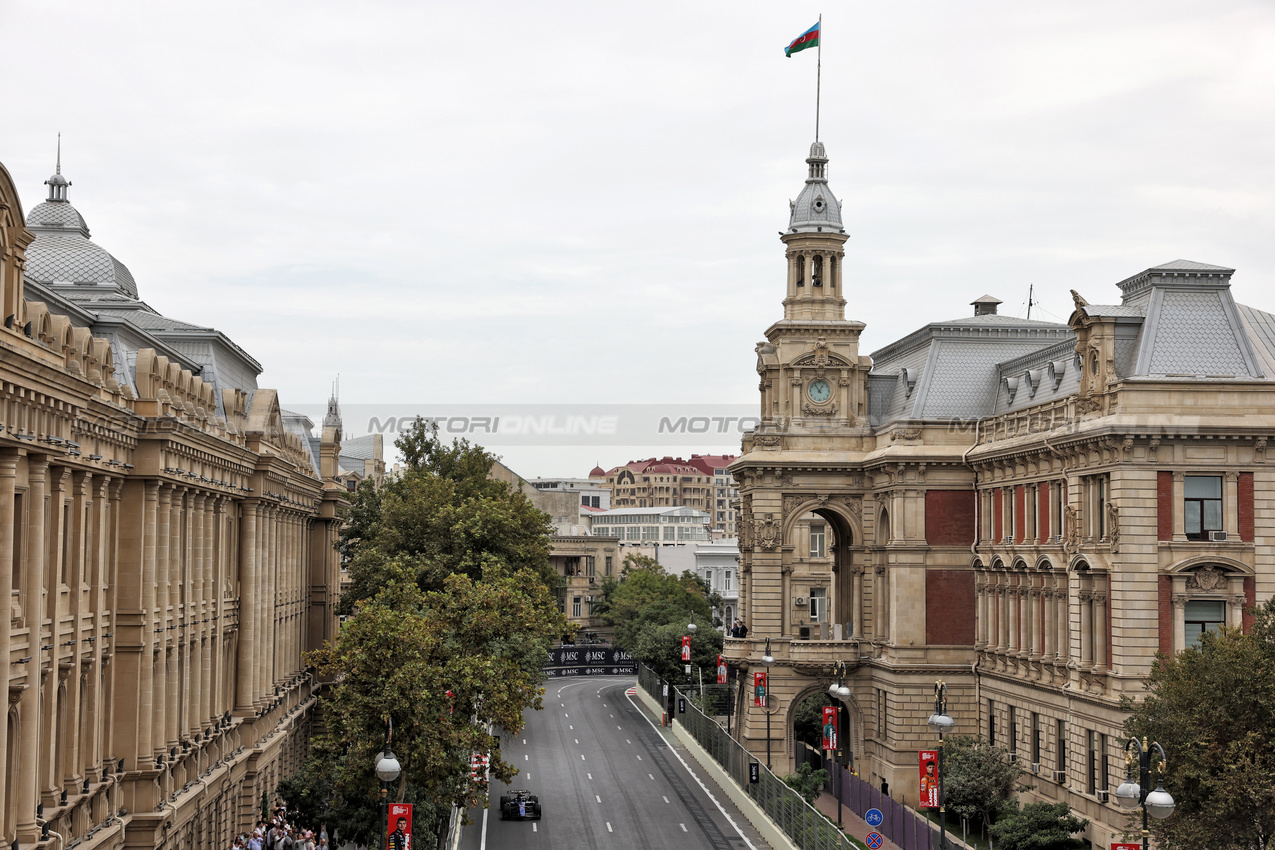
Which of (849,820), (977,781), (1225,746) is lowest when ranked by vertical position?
(849,820)

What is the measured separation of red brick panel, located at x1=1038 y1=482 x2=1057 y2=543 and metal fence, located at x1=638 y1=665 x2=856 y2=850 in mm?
13391

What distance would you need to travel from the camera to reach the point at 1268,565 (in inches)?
1802

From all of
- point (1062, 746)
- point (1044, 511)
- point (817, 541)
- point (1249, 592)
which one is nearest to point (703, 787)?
point (1062, 746)

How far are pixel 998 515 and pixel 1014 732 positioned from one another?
29.9 ft

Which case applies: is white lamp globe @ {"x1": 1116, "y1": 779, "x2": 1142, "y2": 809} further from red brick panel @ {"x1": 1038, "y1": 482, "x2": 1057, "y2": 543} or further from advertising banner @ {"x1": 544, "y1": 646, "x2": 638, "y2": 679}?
advertising banner @ {"x1": 544, "y1": 646, "x2": 638, "y2": 679}

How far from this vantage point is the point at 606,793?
208 feet

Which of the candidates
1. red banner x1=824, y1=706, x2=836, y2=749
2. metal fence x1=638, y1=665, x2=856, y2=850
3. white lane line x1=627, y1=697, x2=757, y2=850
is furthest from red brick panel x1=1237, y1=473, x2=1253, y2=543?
white lane line x1=627, y1=697, x2=757, y2=850

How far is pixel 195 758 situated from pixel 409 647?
6.42 metres

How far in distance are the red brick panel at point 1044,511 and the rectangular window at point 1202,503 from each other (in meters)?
7.28

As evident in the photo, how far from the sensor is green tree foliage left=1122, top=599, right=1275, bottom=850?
33188 mm

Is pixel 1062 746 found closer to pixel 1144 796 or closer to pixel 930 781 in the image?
pixel 930 781

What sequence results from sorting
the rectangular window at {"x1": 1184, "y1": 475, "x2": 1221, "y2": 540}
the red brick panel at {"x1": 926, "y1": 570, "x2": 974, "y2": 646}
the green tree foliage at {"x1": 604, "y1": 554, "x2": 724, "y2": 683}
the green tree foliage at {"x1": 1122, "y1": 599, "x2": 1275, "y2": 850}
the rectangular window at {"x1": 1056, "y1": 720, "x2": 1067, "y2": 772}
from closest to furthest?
the green tree foliage at {"x1": 1122, "y1": 599, "x2": 1275, "y2": 850}
the rectangular window at {"x1": 1184, "y1": 475, "x2": 1221, "y2": 540}
the rectangular window at {"x1": 1056, "y1": 720, "x2": 1067, "y2": 772}
the red brick panel at {"x1": 926, "y1": 570, "x2": 974, "y2": 646}
the green tree foliage at {"x1": 604, "y1": 554, "x2": 724, "y2": 683}

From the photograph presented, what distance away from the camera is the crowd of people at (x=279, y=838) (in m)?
40.6

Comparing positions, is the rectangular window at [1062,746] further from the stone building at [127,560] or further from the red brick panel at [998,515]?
the stone building at [127,560]
